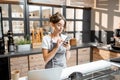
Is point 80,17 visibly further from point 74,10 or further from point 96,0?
point 96,0

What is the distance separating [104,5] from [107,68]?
2.99m

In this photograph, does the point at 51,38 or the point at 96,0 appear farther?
the point at 96,0

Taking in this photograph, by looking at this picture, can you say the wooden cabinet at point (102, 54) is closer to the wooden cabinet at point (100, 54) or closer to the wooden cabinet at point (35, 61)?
the wooden cabinet at point (100, 54)

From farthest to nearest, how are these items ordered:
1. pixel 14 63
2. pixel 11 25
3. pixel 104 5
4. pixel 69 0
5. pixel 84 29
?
pixel 84 29 < pixel 104 5 < pixel 69 0 < pixel 11 25 < pixel 14 63

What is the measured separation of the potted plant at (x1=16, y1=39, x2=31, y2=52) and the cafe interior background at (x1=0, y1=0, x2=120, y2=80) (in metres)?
0.14

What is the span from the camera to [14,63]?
314 centimetres

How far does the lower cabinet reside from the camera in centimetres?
314

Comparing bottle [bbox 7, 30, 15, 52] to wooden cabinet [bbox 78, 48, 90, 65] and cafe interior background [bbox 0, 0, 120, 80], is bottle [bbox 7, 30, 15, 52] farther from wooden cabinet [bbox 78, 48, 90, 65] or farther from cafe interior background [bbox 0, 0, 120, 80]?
wooden cabinet [bbox 78, 48, 90, 65]

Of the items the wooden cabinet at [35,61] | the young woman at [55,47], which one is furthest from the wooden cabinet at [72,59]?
the young woman at [55,47]

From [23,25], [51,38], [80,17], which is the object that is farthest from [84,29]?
[51,38]

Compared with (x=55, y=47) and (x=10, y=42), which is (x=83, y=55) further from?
(x=55, y=47)

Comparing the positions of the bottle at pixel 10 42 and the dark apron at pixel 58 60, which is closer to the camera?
the dark apron at pixel 58 60

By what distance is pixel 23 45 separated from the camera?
3500 mm

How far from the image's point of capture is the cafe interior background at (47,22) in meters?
3.29
